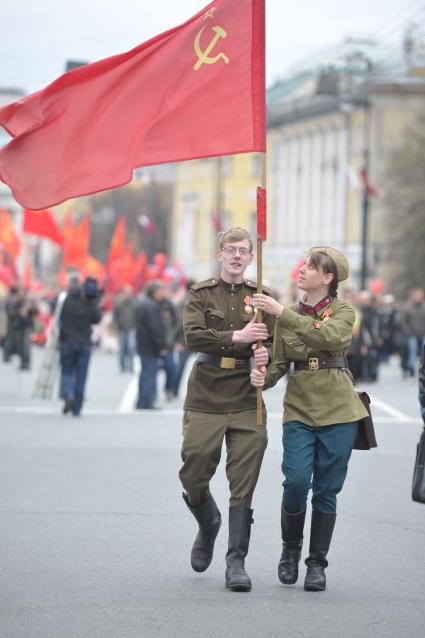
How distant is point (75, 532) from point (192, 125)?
2.85 m

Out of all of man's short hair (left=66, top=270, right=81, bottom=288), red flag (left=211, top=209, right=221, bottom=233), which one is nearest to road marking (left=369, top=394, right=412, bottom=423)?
man's short hair (left=66, top=270, right=81, bottom=288)

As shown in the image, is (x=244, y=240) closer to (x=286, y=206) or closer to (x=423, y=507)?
(x=423, y=507)

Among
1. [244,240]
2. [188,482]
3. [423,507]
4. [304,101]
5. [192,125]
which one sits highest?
[304,101]

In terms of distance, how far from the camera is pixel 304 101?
85.8 meters

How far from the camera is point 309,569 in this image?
8125 mm

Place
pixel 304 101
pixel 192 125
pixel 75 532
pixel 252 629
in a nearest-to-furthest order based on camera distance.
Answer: pixel 252 629 → pixel 192 125 → pixel 75 532 → pixel 304 101

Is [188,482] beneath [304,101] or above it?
beneath

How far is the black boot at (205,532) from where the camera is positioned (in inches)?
331

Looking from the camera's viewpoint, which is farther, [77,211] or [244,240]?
[77,211]

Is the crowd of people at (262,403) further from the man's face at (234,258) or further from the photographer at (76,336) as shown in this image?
the photographer at (76,336)

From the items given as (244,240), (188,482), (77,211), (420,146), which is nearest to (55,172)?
(244,240)

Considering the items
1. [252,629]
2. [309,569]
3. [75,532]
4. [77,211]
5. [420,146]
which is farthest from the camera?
[77,211]

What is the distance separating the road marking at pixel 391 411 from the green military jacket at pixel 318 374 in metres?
11.7

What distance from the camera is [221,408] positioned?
27.1 feet
